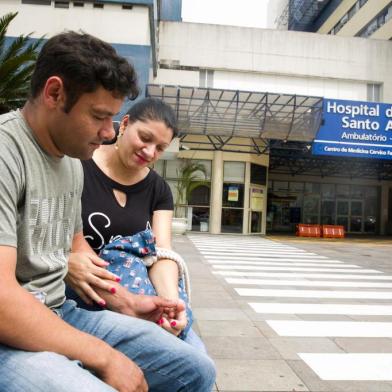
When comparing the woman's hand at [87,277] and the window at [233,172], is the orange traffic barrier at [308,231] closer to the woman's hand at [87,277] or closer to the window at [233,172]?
the window at [233,172]

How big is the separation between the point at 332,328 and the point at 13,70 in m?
→ 8.62

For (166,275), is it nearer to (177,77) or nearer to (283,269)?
(283,269)

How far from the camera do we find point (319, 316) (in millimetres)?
4832

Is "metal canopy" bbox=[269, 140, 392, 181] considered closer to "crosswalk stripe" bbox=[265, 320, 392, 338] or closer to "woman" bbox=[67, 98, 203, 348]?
"crosswalk stripe" bbox=[265, 320, 392, 338]

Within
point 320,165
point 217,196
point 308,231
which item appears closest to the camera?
point 217,196

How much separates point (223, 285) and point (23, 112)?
555 cm

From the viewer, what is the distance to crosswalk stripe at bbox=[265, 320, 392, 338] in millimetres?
4125

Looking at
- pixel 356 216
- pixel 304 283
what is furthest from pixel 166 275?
pixel 356 216

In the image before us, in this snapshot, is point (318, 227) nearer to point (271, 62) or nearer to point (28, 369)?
point (271, 62)

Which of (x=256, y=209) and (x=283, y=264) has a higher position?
(x=256, y=209)

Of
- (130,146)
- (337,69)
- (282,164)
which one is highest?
(337,69)

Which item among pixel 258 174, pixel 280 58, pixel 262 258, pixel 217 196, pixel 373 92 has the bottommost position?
pixel 262 258

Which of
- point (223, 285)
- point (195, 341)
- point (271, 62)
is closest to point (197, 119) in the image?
point (271, 62)

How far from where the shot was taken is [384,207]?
2825 cm
